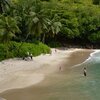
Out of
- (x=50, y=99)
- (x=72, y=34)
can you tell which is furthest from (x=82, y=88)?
(x=72, y=34)

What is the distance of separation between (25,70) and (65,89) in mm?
12131

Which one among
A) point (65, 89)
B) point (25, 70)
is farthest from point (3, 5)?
point (65, 89)

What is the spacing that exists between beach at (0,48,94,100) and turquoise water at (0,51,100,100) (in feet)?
2.63

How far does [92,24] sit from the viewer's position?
88.8m

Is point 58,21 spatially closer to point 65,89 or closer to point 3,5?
point 3,5

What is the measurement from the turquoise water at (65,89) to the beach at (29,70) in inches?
31.5

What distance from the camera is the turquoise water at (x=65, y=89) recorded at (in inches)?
1296

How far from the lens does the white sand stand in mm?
38500

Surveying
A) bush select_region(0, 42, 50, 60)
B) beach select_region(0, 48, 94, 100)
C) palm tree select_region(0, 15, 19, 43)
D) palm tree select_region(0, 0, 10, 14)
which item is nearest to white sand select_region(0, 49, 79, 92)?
beach select_region(0, 48, 94, 100)

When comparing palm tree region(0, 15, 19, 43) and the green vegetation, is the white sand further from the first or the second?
the green vegetation

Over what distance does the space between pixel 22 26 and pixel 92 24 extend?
68.3 feet

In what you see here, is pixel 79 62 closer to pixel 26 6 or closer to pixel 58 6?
pixel 26 6

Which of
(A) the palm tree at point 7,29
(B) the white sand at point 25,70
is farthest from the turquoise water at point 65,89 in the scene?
(A) the palm tree at point 7,29

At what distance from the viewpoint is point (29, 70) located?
156 feet
